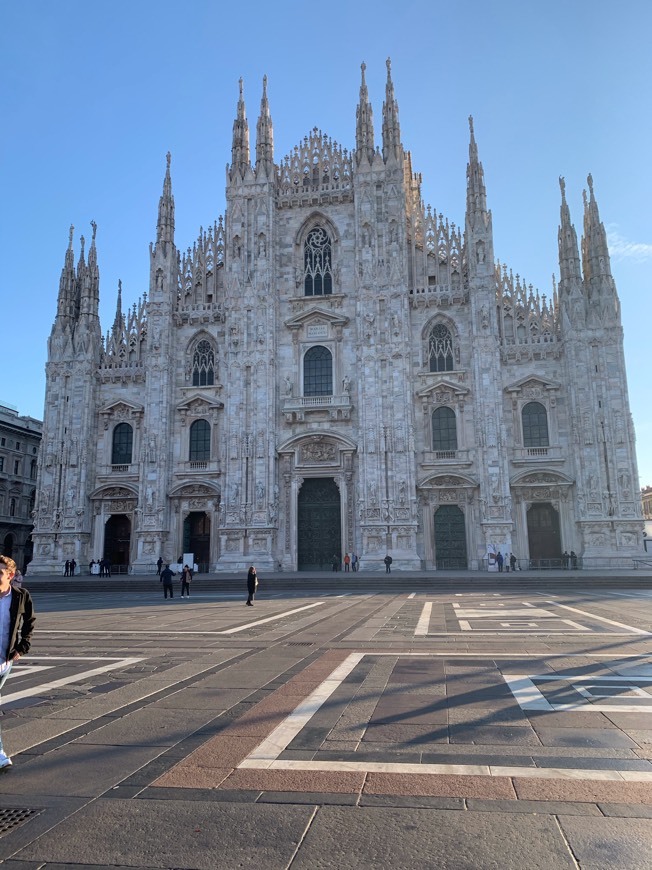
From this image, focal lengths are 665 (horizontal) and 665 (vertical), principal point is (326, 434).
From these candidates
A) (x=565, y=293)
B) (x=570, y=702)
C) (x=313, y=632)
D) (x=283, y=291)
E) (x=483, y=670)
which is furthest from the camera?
(x=283, y=291)

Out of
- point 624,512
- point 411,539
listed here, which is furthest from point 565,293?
point 411,539

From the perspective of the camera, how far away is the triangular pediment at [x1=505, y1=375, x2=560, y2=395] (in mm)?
34594

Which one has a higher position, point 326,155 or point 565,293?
point 326,155

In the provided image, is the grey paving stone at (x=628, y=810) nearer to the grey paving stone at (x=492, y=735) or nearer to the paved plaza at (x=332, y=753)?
the paved plaza at (x=332, y=753)

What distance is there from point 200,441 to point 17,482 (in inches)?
899

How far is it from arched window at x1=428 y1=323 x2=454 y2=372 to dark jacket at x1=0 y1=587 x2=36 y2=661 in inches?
1267

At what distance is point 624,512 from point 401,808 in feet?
104

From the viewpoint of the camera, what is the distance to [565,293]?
3484 centimetres

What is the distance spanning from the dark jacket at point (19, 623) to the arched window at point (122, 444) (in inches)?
1364

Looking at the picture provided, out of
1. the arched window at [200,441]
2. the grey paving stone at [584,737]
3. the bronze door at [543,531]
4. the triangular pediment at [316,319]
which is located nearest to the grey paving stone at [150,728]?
the grey paving stone at [584,737]

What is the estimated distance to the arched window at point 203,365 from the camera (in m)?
38.7

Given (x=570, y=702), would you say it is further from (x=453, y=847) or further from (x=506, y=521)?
(x=506, y=521)

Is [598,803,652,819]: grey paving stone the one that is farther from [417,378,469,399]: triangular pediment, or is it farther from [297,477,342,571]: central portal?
[417,378,469,399]: triangular pediment

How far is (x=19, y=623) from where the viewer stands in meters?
5.05
